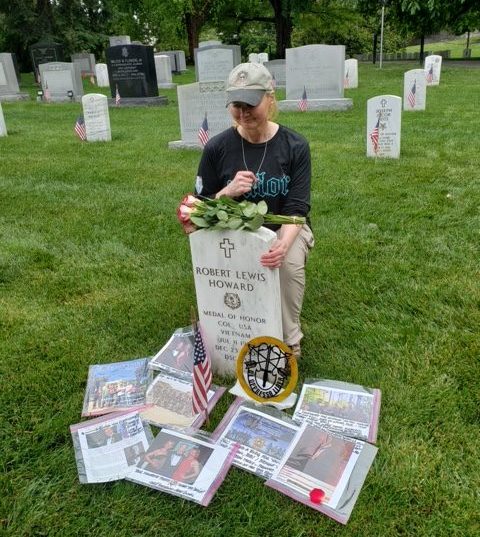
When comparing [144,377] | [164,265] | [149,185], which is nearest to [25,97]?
[149,185]

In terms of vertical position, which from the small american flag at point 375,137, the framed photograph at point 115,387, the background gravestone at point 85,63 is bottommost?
the framed photograph at point 115,387

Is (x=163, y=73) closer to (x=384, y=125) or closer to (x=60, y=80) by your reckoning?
(x=60, y=80)

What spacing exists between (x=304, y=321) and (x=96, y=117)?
7.47 m

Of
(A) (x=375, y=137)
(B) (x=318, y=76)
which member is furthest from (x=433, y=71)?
(A) (x=375, y=137)

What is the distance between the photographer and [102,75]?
859 inches

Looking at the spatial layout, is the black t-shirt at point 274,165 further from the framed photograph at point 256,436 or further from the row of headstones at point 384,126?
the row of headstones at point 384,126

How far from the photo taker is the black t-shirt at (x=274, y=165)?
112 inches

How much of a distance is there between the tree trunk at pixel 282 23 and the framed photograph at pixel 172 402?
2345 cm

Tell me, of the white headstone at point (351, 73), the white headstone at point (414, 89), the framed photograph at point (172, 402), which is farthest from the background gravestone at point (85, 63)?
the framed photograph at point (172, 402)

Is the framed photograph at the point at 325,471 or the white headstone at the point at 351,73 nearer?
the framed photograph at the point at 325,471

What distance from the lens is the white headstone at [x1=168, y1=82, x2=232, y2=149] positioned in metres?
8.46

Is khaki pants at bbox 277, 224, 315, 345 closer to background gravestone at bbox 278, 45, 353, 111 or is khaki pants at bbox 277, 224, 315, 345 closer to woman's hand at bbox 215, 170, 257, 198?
woman's hand at bbox 215, 170, 257, 198

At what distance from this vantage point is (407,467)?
229 cm

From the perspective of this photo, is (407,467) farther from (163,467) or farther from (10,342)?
(10,342)
